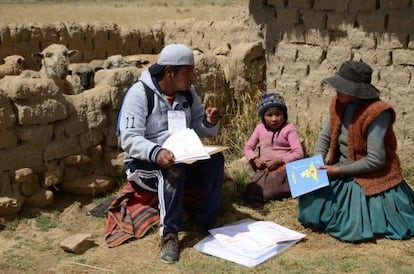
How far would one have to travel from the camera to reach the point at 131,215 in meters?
4.46

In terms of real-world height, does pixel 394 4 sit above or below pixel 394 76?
above

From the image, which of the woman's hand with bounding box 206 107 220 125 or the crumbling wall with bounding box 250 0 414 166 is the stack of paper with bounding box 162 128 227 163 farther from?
the crumbling wall with bounding box 250 0 414 166

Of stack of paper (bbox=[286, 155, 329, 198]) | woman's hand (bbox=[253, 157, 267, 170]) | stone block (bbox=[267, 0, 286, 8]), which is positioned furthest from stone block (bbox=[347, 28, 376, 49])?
stack of paper (bbox=[286, 155, 329, 198])

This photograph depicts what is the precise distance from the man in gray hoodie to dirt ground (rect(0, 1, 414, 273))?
0.20 metres

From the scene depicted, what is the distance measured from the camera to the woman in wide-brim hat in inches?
161

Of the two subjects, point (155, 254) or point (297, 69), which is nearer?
point (155, 254)

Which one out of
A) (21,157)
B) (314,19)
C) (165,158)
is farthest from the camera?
(314,19)

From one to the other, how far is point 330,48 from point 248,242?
299 cm

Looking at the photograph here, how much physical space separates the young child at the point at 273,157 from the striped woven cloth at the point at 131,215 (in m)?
1.09

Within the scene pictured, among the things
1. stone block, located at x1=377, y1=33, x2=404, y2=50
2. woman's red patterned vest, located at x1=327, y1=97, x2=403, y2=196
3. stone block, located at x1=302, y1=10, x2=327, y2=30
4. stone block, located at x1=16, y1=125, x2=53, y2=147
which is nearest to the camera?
woman's red patterned vest, located at x1=327, y1=97, x2=403, y2=196

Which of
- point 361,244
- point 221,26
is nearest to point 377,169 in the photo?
point 361,244

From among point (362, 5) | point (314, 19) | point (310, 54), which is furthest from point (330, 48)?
point (362, 5)

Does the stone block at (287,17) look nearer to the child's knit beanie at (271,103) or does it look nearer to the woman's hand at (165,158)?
the child's knit beanie at (271,103)

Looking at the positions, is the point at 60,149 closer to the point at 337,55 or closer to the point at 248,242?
the point at 248,242
